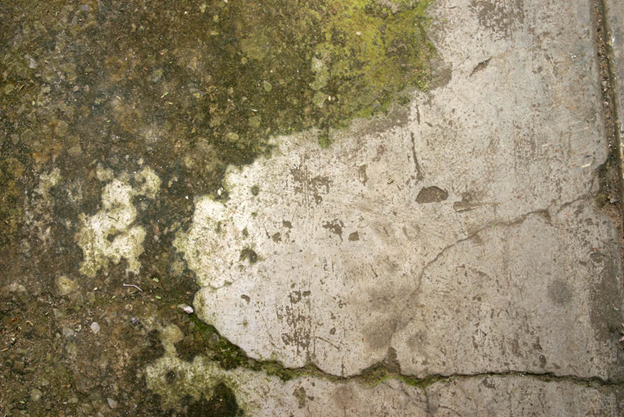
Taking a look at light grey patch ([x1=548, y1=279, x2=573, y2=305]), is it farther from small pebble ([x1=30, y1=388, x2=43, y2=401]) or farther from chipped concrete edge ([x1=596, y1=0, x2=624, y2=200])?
small pebble ([x1=30, y1=388, x2=43, y2=401])

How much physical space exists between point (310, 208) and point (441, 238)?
0.77 m

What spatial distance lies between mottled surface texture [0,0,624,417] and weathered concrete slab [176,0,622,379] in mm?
13

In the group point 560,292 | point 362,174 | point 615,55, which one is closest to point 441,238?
point 362,174

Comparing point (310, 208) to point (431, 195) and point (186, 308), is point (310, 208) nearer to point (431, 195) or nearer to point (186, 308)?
point (431, 195)

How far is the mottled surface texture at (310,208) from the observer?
2232 mm

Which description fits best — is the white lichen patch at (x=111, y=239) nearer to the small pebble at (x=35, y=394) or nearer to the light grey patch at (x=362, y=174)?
the small pebble at (x=35, y=394)

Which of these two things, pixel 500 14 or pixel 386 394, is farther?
pixel 500 14

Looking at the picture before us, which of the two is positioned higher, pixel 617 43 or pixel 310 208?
pixel 617 43

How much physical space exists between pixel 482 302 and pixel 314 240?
1019 millimetres

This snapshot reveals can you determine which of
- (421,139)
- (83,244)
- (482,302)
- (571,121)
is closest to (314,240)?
(421,139)

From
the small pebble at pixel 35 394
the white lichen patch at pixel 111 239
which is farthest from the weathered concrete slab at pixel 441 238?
the small pebble at pixel 35 394

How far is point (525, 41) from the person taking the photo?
2318 millimetres

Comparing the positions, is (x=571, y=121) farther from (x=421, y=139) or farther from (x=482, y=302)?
(x=482, y=302)

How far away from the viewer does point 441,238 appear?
2266 mm
